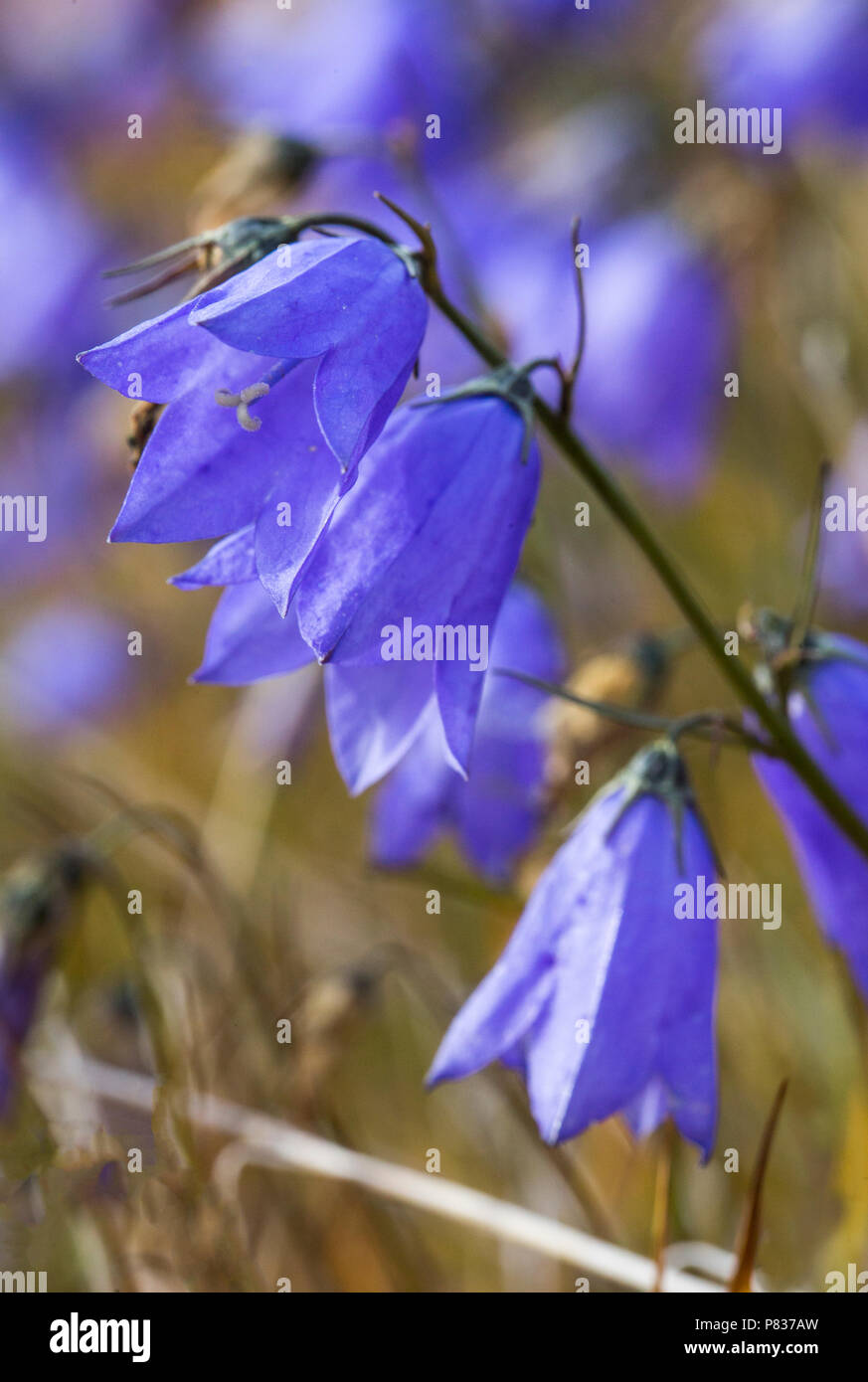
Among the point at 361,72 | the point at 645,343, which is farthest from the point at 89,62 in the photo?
the point at 645,343

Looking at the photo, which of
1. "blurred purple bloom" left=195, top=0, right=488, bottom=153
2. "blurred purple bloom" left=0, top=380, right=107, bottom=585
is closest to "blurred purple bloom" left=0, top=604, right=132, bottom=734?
"blurred purple bloom" left=0, top=380, right=107, bottom=585

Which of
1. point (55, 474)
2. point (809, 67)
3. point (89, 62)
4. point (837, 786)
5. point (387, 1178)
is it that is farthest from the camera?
point (89, 62)

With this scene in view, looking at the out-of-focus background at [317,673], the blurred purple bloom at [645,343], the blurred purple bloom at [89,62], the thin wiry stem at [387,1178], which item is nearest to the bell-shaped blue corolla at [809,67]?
the out-of-focus background at [317,673]

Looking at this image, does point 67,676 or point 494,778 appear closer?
point 494,778

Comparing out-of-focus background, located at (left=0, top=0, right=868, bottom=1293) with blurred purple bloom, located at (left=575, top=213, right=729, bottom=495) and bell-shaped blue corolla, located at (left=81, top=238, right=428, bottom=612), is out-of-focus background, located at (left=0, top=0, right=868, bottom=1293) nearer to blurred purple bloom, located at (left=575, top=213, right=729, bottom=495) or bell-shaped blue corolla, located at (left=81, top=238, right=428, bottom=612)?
blurred purple bloom, located at (left=575, top=213, right=729, bottom=495)

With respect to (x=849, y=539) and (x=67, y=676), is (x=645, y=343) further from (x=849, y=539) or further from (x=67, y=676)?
(x=67, y=676)
